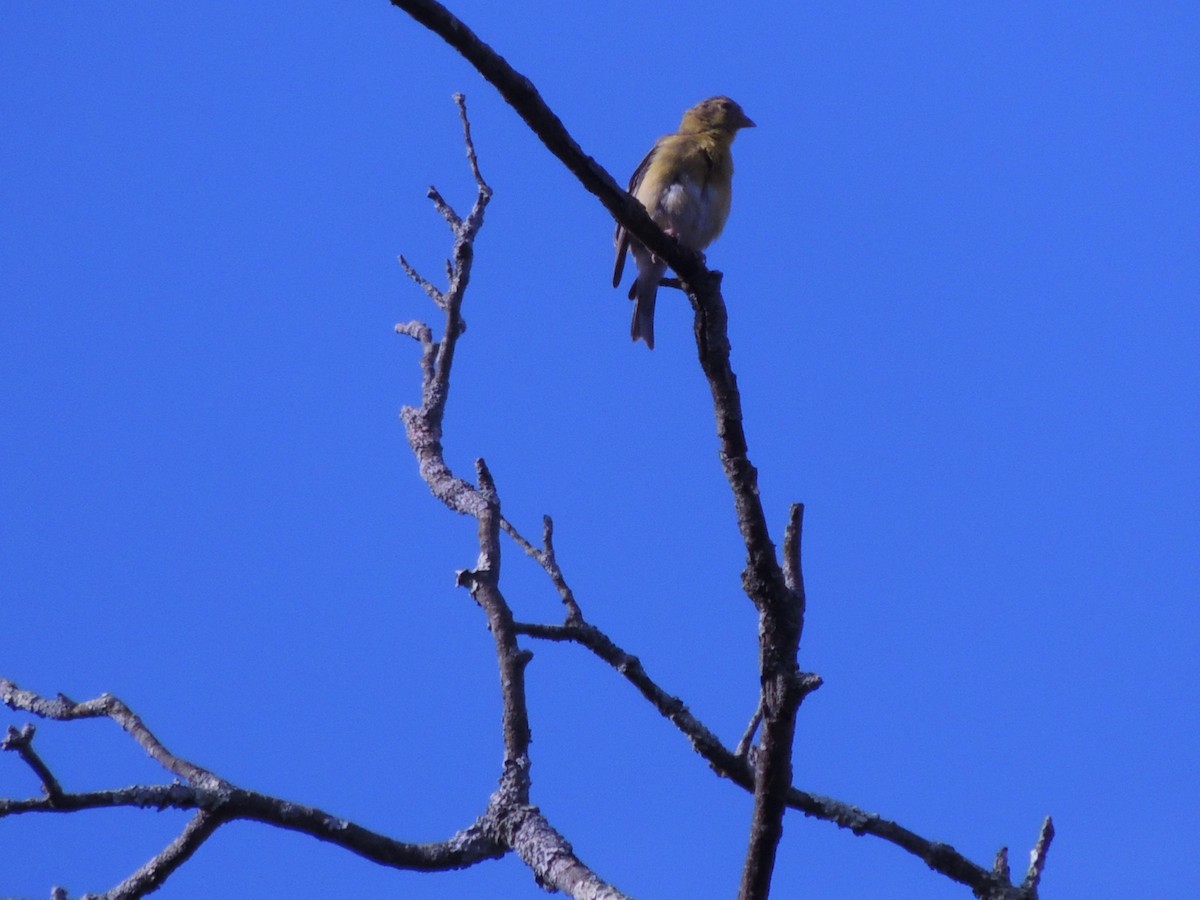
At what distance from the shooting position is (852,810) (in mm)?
3666

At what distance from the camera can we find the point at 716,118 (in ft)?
28.2

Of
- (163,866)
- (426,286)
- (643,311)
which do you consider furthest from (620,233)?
(163,866)

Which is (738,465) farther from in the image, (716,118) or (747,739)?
(716,118)

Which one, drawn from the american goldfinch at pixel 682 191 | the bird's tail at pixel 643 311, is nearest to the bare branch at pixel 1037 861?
the american goldfinch at pixel 682 191

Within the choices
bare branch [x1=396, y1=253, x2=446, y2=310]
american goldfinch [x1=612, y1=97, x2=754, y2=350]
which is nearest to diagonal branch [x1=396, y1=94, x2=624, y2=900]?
bare branch [x1=396, y1=253, x2=446, y2=310]

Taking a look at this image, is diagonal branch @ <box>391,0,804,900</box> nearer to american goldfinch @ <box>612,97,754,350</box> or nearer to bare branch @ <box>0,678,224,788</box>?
bare branch @ <box>0,678,224,788</box>

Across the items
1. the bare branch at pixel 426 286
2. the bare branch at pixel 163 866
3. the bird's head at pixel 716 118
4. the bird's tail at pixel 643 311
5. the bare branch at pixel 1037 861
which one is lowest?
the bare branch at pixel 1037 861

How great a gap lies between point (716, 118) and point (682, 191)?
92 centimetres

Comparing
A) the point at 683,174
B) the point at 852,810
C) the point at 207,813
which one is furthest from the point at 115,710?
the point at 683,174

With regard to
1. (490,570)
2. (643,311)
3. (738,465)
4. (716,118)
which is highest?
(716,118)

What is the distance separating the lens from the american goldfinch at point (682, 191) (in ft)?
26.0

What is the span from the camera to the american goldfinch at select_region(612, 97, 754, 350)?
26.0ft

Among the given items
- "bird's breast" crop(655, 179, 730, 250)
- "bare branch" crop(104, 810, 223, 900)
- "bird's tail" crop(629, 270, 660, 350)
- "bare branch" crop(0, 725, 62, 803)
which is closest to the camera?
"bare branch" crop(0, 725, 62, 803)

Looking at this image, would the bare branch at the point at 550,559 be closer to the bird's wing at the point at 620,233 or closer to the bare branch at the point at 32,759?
the bare branch at the point at 32,759
